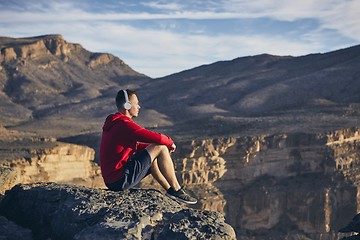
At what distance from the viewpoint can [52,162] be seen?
83.3 ft

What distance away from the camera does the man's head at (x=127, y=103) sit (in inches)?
264

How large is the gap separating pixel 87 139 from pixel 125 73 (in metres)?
76.4

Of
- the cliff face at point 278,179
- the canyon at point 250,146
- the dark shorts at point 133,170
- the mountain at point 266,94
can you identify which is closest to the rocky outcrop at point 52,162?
the canyon at point 250,146

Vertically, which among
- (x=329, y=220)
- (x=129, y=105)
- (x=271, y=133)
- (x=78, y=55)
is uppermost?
(x=78, y=55)

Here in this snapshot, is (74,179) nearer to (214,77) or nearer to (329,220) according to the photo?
(329,220)

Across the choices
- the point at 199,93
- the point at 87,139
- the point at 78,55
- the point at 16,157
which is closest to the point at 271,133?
the point at 87,139

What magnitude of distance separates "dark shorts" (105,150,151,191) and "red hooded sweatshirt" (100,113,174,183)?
64 millimetres

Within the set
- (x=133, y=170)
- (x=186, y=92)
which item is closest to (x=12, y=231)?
(x=133, y=170)

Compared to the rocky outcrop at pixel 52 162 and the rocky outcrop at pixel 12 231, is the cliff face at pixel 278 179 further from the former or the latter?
the rocky outcrop at pixel 12 231

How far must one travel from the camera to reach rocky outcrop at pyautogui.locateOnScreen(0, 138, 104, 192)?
23.4 metres

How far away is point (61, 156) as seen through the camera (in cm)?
2603

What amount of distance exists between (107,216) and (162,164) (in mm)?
1487

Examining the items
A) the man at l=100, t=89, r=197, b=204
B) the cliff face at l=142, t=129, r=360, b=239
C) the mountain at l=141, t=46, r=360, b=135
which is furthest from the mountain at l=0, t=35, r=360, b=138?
the man at l=100, t=89, r=197, b=204

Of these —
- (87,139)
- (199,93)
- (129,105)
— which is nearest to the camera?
(129,105)
